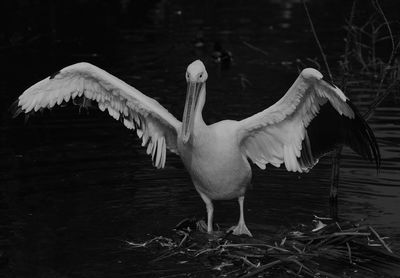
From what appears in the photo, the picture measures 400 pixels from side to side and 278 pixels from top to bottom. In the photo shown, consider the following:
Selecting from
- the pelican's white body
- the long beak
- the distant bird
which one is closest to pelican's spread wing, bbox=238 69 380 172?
the pelican's white body

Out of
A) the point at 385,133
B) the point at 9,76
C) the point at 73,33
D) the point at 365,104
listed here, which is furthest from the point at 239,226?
the point at 73,33

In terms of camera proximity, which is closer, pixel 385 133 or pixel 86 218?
pixel 86 218

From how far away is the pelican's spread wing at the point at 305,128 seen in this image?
22.4ft

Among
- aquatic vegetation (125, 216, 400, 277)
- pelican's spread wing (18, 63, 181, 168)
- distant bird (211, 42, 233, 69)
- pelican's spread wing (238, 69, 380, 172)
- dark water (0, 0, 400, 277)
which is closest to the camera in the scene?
aquatic vegetation (125, 216, 400, 277)

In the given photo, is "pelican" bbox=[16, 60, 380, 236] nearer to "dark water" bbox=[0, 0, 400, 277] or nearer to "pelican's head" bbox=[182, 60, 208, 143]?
"pelican's head" bbox=[182, 60, 208, 143]

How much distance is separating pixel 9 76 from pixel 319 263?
8704 mm

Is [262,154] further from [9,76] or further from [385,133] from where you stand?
[9,76]

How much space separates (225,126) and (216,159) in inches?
11.3

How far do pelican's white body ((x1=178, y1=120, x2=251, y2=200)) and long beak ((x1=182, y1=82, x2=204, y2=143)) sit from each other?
13 centimetres

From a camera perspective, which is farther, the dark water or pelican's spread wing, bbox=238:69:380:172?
the dark water

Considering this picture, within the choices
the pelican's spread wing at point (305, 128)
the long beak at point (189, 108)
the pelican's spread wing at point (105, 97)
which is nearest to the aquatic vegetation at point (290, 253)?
the pelican's spread wing at point (305, 128)

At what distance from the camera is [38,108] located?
24.4ft

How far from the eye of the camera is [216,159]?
7148 mm

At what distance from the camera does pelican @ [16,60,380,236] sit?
22.8 ft
